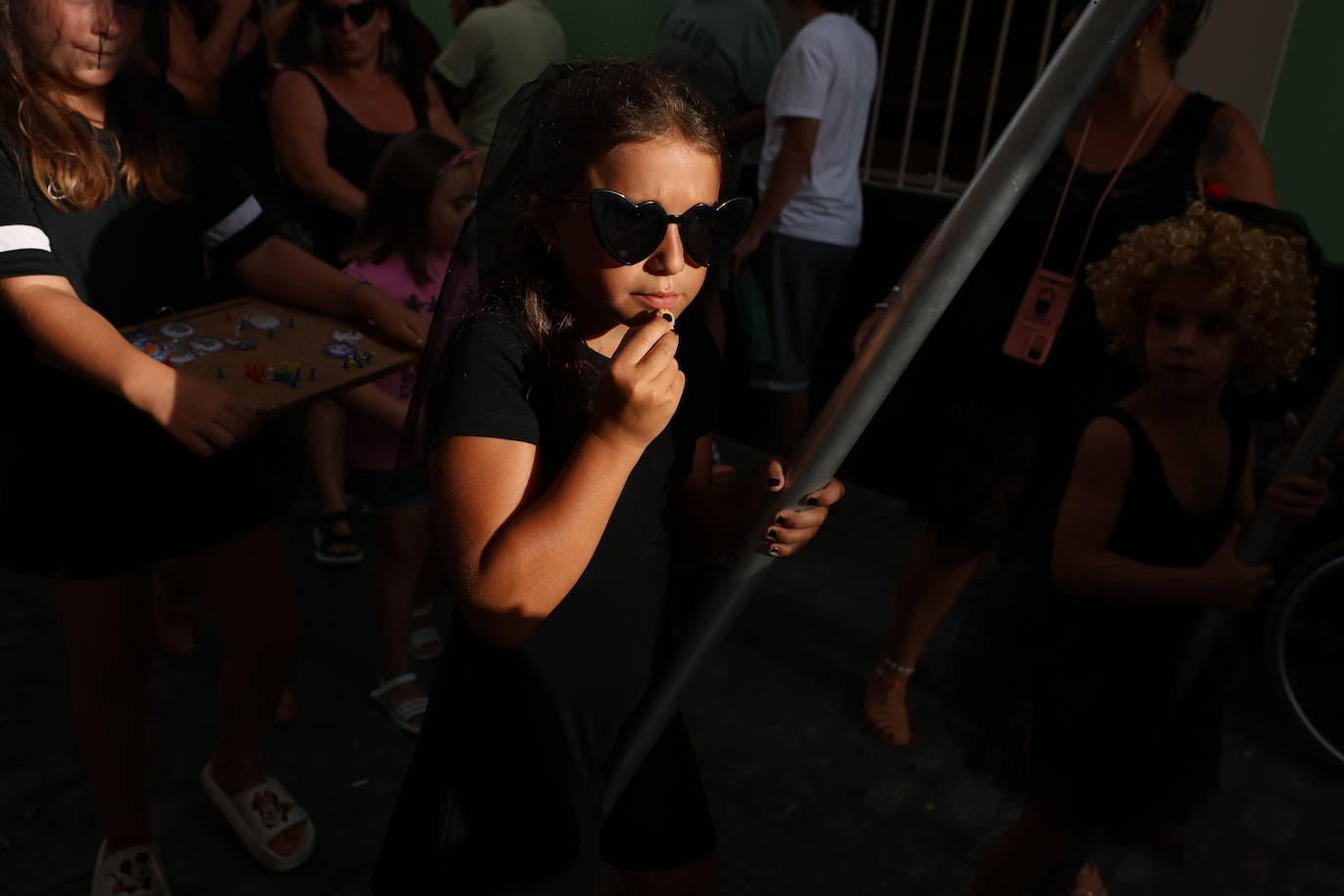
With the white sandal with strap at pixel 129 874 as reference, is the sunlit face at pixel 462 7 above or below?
above

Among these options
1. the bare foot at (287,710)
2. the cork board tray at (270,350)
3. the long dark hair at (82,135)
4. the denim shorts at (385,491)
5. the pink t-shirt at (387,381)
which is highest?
the long dark hair at (82,135)

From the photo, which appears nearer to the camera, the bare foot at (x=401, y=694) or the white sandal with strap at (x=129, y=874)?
the white sandal with strap at (x=129, y=874)

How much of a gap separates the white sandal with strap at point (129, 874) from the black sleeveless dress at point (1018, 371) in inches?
79.7

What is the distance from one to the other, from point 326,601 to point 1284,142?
141 inches

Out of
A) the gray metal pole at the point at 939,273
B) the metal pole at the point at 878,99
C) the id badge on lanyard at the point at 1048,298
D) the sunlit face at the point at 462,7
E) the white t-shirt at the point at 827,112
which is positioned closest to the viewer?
the gray metal pole at the point at 939,273

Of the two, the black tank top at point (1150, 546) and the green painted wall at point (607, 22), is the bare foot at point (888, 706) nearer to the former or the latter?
the black tank top at point (1150, 546)

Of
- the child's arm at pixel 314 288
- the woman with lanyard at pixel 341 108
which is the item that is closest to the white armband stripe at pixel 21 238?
the child's arm at pixel 314 288

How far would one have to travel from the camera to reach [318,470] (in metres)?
3.94

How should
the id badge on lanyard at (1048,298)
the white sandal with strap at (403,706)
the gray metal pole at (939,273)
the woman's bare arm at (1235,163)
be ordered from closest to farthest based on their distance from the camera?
the gray metal pole at (939,273) < the woman's bare arm at (1235,163) < the id badge on lanyard at (1048,298) < the white sandal with strap at (403,706)

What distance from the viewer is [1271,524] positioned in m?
1.57

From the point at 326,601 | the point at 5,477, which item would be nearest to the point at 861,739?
the point at 326,601

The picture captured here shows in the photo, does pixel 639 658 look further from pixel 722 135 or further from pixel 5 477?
pixel 5 477

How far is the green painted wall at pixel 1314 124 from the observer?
3.74 meters

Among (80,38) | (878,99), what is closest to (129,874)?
(80,38)
